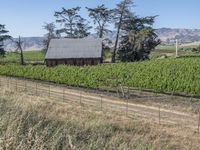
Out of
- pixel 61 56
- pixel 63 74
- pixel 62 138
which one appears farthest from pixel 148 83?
pixel 62 138

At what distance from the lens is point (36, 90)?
45.3 m

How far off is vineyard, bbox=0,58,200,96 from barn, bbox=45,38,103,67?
9.19 m

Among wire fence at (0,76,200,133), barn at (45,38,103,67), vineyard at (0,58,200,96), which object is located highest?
barn at (45,38,103,67)

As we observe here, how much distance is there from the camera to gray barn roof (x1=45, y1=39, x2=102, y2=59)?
75.3m

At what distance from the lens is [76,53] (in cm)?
7594

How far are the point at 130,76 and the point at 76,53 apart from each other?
26453 millimetres

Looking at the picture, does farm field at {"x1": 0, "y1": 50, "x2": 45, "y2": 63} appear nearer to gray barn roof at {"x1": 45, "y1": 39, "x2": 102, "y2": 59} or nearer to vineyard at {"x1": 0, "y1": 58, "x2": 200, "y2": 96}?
gray barn roof at {"x1": 45, "y1": 39, "x2": 102, "y2": 59}

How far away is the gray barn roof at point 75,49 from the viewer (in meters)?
75.3

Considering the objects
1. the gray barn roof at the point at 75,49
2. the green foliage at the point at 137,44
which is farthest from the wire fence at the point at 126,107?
the green foliage at the point at 137,44

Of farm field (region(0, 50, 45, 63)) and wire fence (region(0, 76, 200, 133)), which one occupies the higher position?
farm field (region(0, 50, 45, 63))

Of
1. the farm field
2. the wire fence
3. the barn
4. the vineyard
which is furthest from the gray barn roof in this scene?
the wire fence

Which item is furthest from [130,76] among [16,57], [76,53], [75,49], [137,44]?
[16,57]

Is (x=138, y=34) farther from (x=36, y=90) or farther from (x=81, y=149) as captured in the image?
(x=81, y=149)

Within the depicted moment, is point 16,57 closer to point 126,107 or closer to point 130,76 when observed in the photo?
point 130,76
